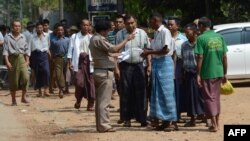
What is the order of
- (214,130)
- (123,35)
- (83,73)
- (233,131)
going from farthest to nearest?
(83,73) → (123,35) → (214,130) → (233,131)

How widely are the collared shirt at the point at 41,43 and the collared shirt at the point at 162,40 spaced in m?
7.28

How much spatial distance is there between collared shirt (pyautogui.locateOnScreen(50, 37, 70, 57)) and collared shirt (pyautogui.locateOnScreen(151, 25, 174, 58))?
6.69 meters

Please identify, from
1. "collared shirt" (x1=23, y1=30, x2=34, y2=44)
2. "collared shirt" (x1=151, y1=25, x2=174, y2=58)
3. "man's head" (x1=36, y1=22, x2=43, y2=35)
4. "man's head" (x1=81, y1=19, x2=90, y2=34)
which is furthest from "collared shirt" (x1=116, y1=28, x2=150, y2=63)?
"collared shirt" (x1=23, y1=30, x2=34, y2=44)

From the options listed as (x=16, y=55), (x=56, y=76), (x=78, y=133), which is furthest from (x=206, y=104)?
(x=56, y=76)

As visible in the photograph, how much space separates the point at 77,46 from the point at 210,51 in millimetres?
4261

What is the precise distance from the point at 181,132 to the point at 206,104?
1.92 feet

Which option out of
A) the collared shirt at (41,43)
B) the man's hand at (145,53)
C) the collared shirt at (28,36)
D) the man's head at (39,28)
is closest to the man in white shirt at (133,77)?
the man's hand at (145,53)

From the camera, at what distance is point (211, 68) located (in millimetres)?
10414

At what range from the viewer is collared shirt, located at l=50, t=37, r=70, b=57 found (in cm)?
1717

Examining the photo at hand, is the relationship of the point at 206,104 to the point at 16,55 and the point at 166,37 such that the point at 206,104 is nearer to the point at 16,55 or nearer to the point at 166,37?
the point at 166,37

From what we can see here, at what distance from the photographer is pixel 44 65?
17719 millimetres

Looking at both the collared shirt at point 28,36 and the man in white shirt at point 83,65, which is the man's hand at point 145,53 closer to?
the man in white shirt at point 83,65

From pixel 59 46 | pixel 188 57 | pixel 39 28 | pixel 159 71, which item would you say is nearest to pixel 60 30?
pixel 59 46

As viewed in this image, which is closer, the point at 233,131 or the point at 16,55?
the point at 233,131
